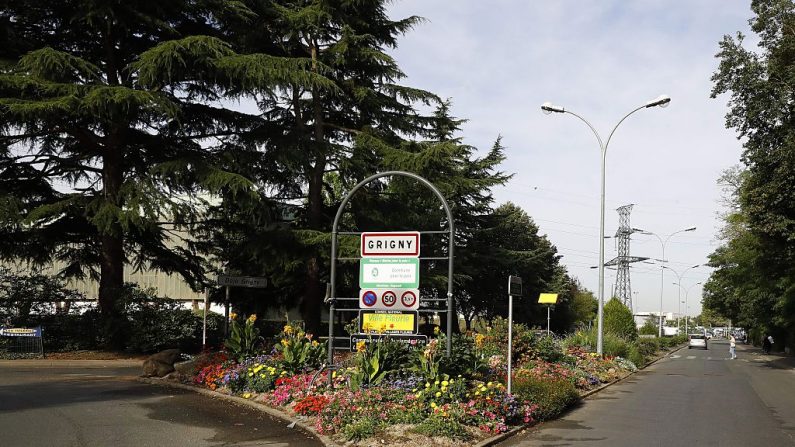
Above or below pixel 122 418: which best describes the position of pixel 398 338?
above

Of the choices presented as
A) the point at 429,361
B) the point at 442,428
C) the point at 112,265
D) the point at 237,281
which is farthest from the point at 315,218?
the point at 442,428

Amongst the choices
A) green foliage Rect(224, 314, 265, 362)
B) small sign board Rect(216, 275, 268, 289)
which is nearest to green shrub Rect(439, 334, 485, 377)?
green foliage Rect(224, 314, 265, 362)

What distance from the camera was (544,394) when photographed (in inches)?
522

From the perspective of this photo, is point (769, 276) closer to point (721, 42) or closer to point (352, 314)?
point (721, 42)

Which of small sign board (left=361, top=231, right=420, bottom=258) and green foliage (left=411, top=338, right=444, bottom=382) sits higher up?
small sign board (left=361, top=231, right=420, bottom=258)

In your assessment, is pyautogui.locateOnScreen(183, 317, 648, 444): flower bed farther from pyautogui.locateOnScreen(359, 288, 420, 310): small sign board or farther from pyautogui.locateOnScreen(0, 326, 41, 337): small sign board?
pyautogui.locateOnScreen(0, 326, 41, 337): small sign board

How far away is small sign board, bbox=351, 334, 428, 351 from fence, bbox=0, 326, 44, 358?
13.8 metres

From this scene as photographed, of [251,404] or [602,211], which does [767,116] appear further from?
[251,404]

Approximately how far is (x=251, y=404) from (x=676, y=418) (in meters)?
8.14

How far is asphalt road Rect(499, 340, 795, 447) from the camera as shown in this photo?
35.9 ft

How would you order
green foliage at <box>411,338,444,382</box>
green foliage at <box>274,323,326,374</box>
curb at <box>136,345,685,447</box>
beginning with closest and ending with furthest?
curb at <box>136,345,685,447</box>
green foliage at <box>411,338,444,382</box>
green foliage at <box>274,323,326,374</box>

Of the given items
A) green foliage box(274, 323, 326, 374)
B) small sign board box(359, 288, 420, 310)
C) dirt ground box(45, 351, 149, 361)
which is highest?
small sign board box(359, 288, 420, 310)

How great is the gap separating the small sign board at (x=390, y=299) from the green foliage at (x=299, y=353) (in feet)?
7.19

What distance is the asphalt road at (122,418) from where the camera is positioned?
967cm
